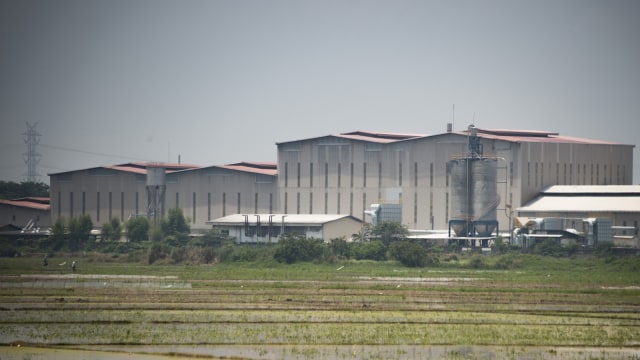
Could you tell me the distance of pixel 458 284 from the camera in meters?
86.6

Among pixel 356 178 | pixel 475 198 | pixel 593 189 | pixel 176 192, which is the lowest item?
pixel 475 198

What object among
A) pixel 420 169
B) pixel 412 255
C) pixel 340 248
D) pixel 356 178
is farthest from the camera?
pixel 356 178

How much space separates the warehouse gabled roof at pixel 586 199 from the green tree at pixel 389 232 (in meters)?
13.4

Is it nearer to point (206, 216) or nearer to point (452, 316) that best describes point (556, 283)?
point (452, 316)

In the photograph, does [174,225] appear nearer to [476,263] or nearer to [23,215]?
[23,215]

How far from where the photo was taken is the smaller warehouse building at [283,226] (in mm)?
136000

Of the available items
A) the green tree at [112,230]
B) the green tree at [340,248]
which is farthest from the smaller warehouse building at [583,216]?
the green tree at [112,230]

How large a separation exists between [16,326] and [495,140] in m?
81.3

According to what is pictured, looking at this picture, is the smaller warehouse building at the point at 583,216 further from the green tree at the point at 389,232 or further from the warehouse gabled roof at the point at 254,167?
the warehouse gabled roof at the point at 254,167

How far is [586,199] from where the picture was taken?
131125 millimetres

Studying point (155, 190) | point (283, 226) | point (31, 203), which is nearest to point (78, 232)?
point (155, 190)

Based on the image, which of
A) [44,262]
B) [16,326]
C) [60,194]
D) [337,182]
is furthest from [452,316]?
[60,194]

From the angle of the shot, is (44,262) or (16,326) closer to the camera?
(16,326)

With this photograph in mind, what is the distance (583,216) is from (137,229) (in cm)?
5159
